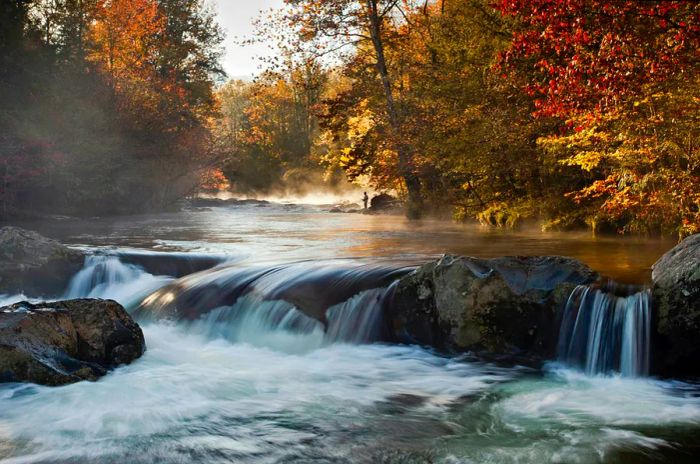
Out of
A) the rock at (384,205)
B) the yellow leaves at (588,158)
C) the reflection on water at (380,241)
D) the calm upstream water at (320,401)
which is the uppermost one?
the yellow leaves at (588,158)

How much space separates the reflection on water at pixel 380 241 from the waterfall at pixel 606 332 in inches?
54.9

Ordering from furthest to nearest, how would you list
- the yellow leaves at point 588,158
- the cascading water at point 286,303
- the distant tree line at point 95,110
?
the distant tree line at point 95,110 < the yellow leaves at point 588,158 < the cascading water at point 286,303

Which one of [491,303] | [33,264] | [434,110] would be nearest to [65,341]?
[491,303]

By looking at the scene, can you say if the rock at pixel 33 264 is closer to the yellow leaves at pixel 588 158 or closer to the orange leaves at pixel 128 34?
the yellow leaves at pixel 588 158

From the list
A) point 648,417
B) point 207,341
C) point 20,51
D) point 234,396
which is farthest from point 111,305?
point 20,51

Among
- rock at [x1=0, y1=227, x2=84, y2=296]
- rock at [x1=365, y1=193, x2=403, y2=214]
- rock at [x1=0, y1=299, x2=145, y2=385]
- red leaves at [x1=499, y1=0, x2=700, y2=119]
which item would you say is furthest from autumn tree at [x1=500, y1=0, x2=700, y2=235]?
rock at [x1=365, y1=193, x2=403, y2=214]

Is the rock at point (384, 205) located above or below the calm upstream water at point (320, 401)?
above

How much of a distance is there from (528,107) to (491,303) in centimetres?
999

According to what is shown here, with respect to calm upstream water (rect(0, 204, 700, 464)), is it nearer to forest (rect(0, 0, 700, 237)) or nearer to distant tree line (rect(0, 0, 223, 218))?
forest (rect(0, 0, 700, 237))

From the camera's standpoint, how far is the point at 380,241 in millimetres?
14859

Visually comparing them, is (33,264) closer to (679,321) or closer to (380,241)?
(380,241)

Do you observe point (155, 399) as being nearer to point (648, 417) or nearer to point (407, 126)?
point (648, 417)

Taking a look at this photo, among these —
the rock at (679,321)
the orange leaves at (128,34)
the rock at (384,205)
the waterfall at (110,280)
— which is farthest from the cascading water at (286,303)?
the orange leaves at (128,34)

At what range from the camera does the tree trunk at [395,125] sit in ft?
66.3
